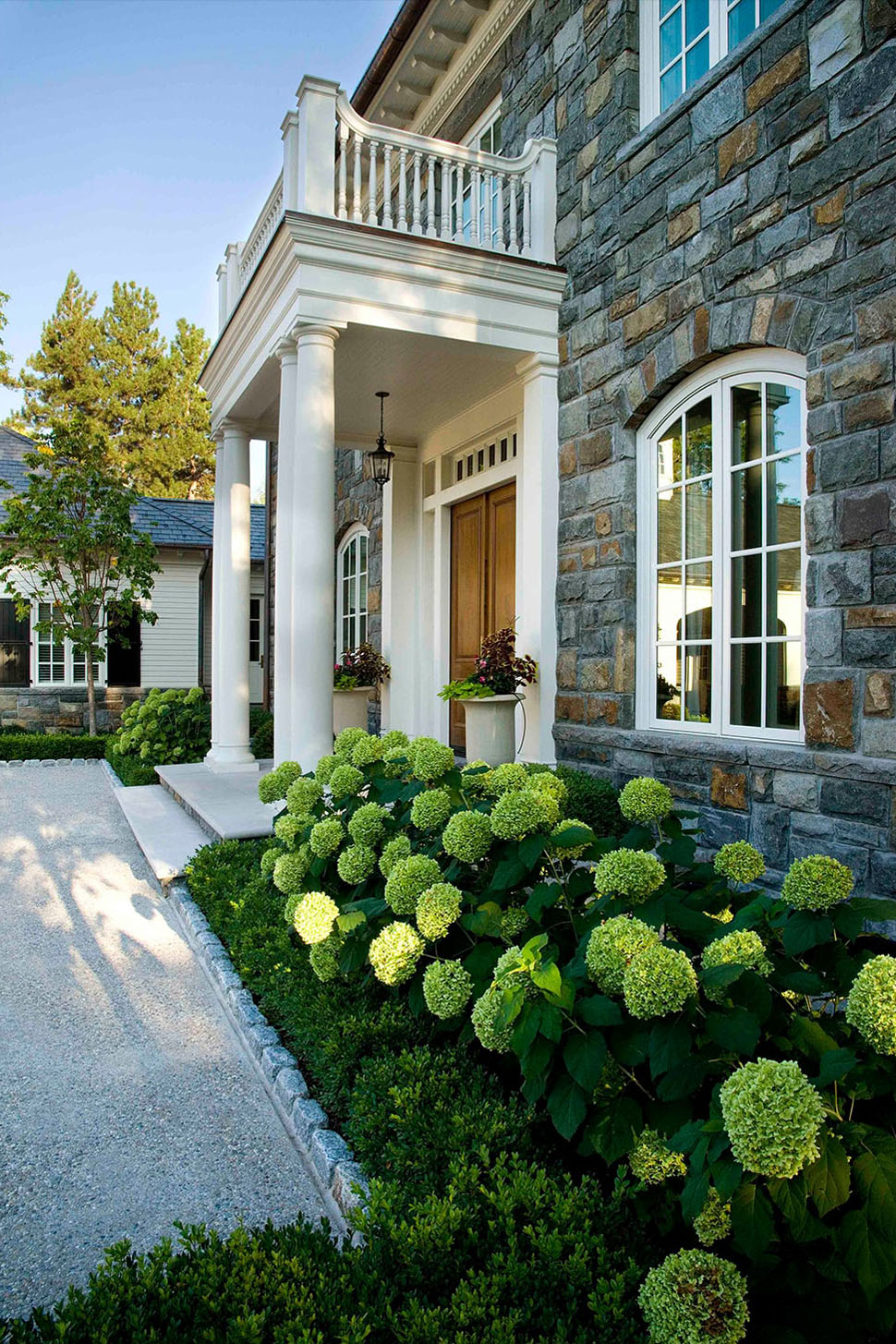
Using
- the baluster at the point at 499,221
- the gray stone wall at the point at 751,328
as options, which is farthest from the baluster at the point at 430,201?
the gray stone wall at the point at 751,328

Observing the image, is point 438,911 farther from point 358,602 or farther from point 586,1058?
point 358,602

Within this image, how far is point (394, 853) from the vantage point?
2617mm

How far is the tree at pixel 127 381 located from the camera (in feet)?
82.2

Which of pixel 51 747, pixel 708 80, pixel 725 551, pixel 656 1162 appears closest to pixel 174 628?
pixel 51 747

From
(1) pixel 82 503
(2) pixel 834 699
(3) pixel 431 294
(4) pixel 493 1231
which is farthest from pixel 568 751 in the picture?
(1) pixel 82 503

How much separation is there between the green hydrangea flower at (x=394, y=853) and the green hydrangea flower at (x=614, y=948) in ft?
3.10

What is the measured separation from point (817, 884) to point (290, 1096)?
1.68 m

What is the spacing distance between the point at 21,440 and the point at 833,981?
18.0 meters

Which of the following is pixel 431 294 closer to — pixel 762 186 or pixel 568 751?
pixel 762 186

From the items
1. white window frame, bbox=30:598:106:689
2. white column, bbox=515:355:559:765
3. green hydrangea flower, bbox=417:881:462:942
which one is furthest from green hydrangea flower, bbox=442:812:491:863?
white window frame, bbox=30:598:106:689

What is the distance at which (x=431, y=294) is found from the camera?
232 inches

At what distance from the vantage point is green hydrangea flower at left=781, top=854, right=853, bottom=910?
189cm

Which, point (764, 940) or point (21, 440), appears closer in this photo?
point (764, 940)

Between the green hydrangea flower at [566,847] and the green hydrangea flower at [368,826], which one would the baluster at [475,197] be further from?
the green hydrangea flower at [566,847]
